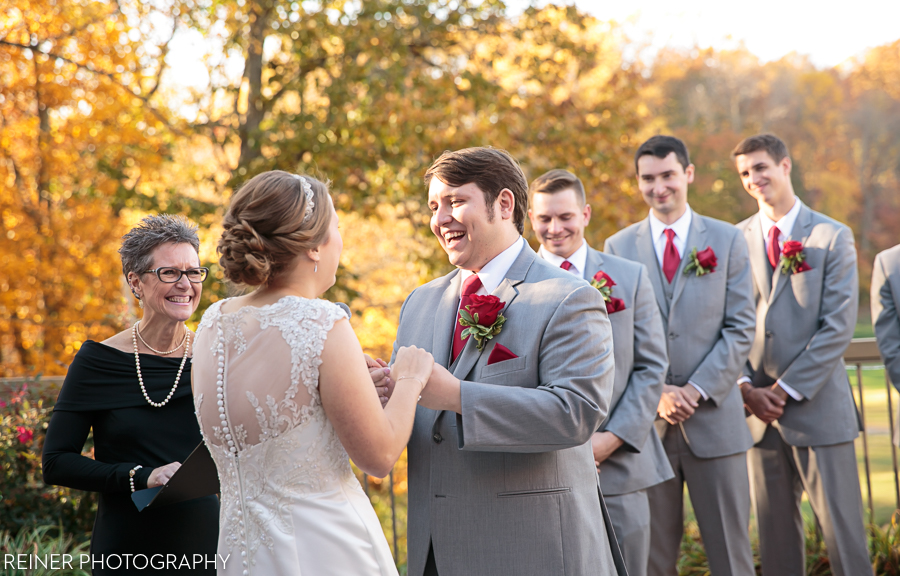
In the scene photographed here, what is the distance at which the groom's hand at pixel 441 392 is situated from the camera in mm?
2314

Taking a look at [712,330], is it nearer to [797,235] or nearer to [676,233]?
[676,233]

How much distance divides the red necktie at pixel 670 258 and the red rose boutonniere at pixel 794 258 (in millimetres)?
779

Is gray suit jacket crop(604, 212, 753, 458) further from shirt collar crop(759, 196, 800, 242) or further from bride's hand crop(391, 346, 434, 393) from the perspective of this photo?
bride's hand crop(391, 346, 434, 393)

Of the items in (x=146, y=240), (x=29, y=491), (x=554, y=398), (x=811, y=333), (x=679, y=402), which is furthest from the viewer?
(x=29, y=491)

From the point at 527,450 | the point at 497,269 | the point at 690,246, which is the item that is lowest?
the point at 527,450

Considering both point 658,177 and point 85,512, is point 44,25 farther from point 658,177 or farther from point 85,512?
point 658,177

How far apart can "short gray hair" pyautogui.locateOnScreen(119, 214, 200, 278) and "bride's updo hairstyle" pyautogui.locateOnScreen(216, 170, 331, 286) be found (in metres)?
1.19

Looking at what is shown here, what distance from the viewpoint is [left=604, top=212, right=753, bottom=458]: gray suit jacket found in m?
4.11

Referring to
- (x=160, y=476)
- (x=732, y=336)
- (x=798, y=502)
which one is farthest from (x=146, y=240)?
(x=798, y=502)

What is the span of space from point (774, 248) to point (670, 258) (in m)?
0.83

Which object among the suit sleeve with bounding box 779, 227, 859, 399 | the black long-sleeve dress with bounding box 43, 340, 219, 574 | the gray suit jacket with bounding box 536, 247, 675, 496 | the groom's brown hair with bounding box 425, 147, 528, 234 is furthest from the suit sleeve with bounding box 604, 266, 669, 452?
the black long-sleeve dress with bounding box 43, 340, 219, 574

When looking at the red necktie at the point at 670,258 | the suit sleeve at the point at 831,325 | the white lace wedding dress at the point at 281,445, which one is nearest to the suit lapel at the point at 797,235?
the suit sleeve at the point at 831,325

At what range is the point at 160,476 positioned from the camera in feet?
9.25

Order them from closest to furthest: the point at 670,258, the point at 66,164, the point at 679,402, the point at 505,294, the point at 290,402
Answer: the point at 290,402
the point at 505,294
the point at 679,402
the point at 670,258
the point at 66,164
